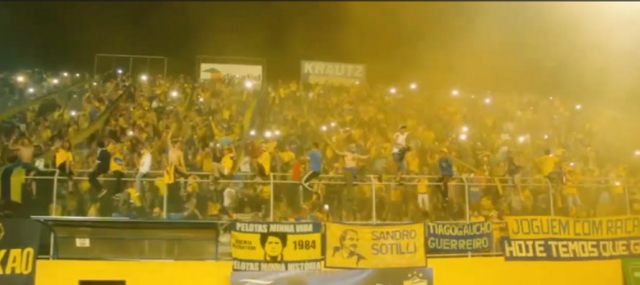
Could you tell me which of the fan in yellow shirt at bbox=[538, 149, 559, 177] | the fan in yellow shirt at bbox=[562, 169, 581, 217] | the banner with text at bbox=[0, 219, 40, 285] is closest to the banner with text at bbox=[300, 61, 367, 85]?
the fan in yellow shirt at bbox=[538, 149, 559, 177]

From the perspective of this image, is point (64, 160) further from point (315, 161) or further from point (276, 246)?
point (315, 161)

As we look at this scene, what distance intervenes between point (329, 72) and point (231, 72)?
3151 mm

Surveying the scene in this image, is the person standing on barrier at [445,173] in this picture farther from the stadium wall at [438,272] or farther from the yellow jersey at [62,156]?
the yellow jersey at [62,156]

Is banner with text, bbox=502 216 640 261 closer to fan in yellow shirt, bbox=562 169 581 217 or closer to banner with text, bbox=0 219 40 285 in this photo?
fan in yellow shirt, bbox=562 169 581 217

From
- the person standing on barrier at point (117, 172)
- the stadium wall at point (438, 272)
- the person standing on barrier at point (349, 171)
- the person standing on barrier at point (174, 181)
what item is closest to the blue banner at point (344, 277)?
the stadium wall at point (438, 272)

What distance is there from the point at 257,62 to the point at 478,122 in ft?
24.8

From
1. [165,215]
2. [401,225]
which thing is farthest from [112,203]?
[401,225]

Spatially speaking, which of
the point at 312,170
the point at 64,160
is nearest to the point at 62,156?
the point at 64,160

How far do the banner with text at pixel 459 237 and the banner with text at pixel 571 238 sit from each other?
15.7 inches

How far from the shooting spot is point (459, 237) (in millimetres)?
11703

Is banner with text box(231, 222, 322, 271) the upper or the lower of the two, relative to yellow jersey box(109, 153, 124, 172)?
lower

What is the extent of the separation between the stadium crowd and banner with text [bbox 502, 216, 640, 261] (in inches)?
15.7

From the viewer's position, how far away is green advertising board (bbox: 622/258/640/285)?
12.2 meters

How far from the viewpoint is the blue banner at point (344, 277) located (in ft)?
34.9
